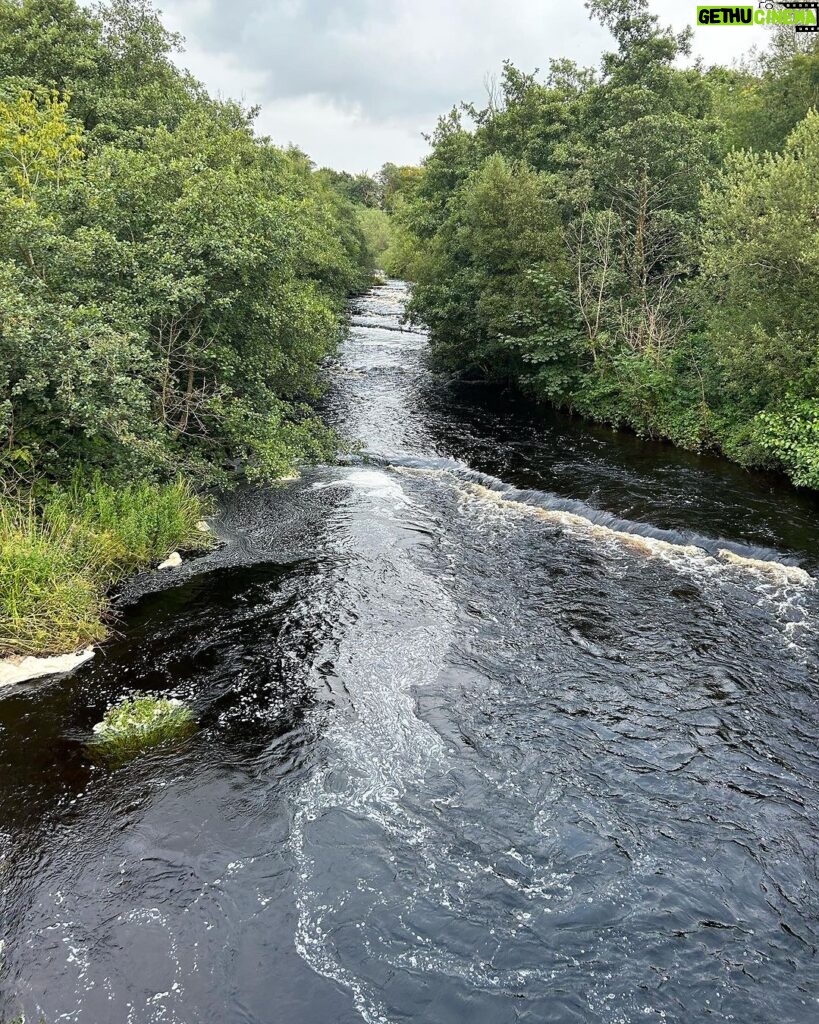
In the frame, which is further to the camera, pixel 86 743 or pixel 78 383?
pixel 78 383

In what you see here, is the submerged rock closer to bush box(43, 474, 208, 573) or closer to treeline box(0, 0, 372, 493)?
bush box(43, 474, 208, 573)

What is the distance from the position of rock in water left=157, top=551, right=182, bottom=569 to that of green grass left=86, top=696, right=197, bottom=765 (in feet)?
13.6

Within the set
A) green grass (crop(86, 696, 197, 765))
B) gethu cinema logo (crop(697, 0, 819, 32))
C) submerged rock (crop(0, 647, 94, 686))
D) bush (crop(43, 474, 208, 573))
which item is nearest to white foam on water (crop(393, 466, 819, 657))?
bush (crop(43, 474, 208, 573))

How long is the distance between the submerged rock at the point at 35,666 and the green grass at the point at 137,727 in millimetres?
1407

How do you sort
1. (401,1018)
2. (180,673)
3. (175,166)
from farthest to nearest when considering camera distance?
(175,166) → (180,673) → (401,1018)

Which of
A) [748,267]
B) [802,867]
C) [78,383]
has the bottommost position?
[802,867]

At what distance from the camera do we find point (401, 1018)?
543 centimetres

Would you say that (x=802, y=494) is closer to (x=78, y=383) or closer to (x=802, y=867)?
(x=802, y=867)

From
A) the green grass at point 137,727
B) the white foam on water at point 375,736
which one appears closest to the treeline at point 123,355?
the green grass at point 137,727

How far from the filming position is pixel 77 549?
36.0 ft

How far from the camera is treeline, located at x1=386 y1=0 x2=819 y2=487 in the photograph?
16906mm

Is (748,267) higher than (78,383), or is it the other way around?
(748,267)

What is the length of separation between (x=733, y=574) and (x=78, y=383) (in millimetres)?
12978

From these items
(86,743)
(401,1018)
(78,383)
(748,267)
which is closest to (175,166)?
(78,383)
